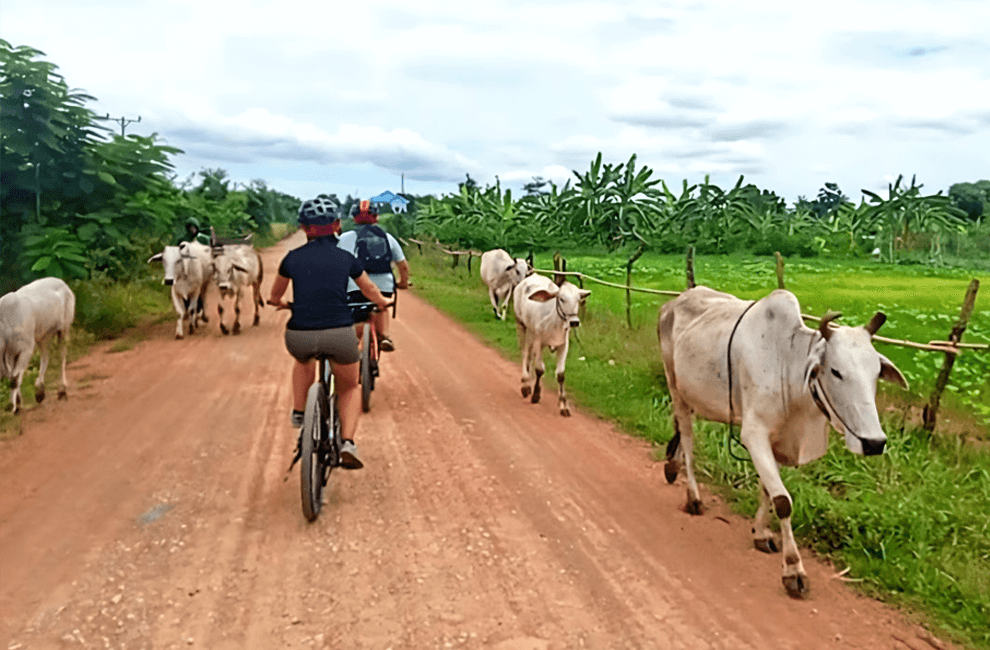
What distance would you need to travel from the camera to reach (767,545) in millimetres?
4590

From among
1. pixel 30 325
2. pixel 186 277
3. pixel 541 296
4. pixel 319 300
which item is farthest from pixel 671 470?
pixel 186 277

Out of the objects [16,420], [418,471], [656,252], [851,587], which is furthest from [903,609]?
[656,252]

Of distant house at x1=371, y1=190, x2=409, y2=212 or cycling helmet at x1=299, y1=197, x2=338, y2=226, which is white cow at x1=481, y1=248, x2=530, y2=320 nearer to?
cycling helmet at x1=299, y1=197, x2=338, y2=226

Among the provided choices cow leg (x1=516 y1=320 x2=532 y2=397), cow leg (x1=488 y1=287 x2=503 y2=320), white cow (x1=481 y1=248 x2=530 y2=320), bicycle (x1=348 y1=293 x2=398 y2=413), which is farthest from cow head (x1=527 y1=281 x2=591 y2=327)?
cow leg (x1=488 y1=287 x2=503 y2=320)

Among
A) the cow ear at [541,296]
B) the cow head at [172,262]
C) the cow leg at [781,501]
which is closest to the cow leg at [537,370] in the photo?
the cow ear at [541,296]

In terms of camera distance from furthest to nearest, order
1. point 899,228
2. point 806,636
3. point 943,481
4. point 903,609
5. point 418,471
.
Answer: point 899,228
point 418,471
point 943,481
point 903,609
point 806,636

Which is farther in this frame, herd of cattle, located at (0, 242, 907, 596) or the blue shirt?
the blue shirt

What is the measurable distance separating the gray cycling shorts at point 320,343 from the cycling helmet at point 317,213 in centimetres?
77

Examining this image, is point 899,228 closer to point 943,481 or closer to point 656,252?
point 656,252

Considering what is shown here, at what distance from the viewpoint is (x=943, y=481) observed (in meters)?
5.23

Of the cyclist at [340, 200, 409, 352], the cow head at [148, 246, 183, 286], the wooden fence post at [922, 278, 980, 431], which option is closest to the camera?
the wooden fence post at [922, 278, 980, 431]

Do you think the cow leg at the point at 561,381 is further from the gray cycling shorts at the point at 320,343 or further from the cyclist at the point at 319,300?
the gray cycling shorts at the point at 320,343

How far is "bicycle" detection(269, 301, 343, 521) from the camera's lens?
183 inches

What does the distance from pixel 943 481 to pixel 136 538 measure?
5672mm
